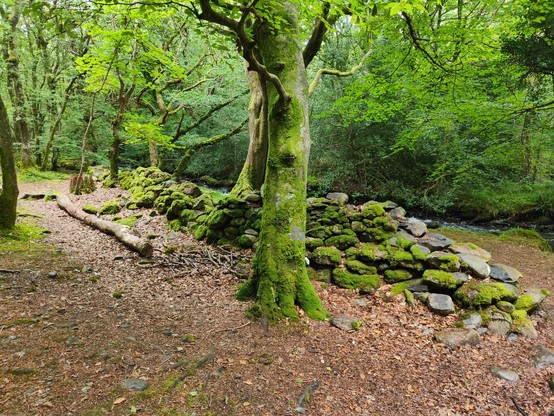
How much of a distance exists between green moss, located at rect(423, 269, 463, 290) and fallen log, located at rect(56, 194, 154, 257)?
4.85 m

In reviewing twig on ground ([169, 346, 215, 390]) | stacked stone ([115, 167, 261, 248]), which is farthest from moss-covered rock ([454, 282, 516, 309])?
stacked stone ([115, 167, 261, 248])

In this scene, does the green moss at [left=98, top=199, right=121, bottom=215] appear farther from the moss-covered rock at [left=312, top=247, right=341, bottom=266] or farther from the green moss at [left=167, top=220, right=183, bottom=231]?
the moss-covered rock at [left=312, top=247, right=341, bottom=266]

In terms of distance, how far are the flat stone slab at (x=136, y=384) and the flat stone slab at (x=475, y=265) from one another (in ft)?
15.3

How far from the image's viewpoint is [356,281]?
5.10 m

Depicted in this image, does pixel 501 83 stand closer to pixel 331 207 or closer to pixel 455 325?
pixel 331 207

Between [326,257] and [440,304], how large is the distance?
1838 mm

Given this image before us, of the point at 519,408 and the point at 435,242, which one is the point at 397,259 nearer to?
the point at 435,242

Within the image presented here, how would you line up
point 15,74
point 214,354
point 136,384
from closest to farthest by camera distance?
point 136,384
point 214,354
point 15,74

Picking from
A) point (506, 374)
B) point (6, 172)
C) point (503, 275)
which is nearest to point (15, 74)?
point (6, 172)

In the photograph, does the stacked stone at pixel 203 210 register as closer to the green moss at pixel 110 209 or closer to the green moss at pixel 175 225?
the green moss at pixel 175 225

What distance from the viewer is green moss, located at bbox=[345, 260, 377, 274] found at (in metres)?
5.20

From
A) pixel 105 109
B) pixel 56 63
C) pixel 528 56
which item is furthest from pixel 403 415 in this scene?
pixel 56 63

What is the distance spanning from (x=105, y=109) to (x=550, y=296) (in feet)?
59.0

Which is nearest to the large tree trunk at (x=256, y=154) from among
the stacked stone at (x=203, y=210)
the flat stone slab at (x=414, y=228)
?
the stacked stone at (x=203, y=210)
